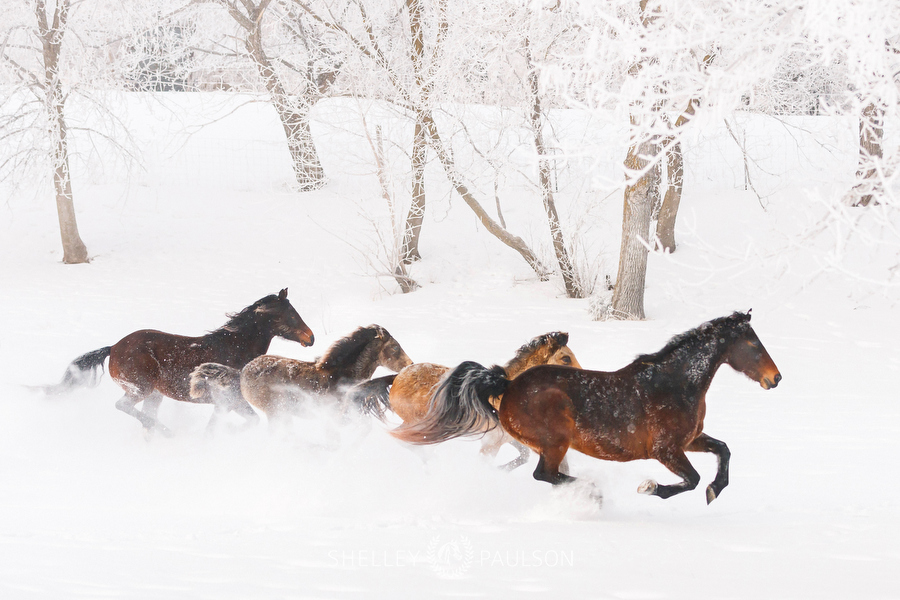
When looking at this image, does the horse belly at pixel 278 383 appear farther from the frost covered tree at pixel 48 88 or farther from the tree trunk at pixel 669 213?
the tree trunk at pixel 669 213

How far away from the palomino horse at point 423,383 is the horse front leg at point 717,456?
91 cm

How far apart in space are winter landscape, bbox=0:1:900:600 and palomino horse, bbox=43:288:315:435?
0.94 ft

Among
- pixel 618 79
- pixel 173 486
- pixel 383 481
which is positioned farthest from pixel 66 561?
pixel 618 79

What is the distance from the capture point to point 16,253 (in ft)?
45.0

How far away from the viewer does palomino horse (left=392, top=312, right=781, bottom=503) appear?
3.99 m

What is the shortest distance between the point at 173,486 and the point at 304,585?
7.16 ft

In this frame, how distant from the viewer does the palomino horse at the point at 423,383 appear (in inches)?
189

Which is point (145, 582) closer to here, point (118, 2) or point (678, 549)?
point (678, 549)

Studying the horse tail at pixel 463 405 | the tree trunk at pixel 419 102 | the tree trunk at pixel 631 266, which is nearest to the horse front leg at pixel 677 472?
the horse tail at pixel 463 405

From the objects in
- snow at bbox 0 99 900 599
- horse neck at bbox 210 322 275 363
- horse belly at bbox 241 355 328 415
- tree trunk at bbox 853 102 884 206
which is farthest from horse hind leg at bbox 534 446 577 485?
horse neck at bbox 210 322 275 363

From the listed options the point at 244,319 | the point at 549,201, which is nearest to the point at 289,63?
the point at 549,201

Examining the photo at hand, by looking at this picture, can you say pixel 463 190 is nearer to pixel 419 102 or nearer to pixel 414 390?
pixel 419 102

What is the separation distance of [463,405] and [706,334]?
142 cm

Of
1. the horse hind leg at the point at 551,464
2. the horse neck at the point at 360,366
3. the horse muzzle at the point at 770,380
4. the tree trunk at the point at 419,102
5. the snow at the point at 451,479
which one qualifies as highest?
the tree trunk at the point at 419,102
